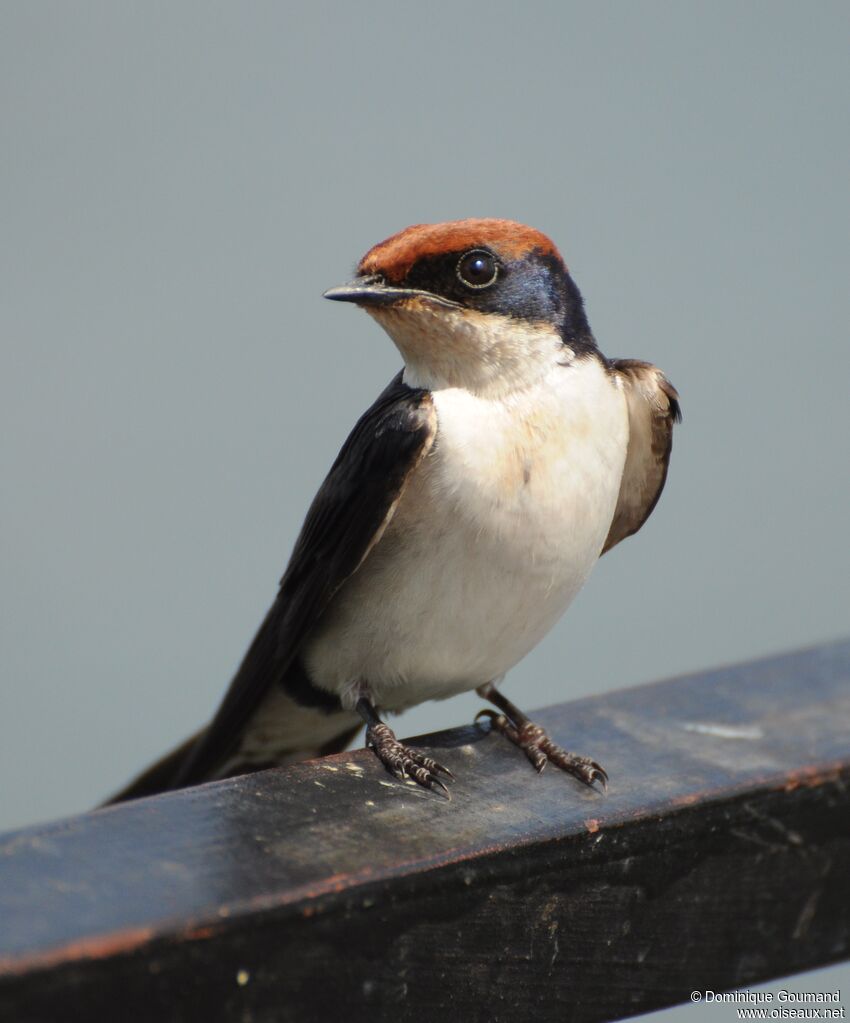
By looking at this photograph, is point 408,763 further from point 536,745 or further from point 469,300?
point 469,300

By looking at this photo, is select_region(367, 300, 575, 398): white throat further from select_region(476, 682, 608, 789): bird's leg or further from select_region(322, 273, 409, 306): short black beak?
select_region(476, 682, 608, 789): bird's leg

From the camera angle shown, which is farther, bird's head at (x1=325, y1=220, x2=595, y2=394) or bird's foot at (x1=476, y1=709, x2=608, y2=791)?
bird's head at (x1=325, y1=220, x2=595, y2=394)

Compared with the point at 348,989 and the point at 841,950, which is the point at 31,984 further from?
the point at 841,950

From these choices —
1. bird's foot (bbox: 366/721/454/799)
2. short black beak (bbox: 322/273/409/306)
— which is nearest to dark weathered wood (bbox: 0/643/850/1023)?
bird's foot (bbox: 366/721/454/799)

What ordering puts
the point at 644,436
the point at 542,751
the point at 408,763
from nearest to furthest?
the point at 408,763 → the point at 542,751 → the point at 644,436

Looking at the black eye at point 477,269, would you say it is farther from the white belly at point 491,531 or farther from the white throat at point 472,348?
the white belly at point 491,531

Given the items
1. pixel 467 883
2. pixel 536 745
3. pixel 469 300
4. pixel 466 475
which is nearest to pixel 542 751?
pixel 536 745

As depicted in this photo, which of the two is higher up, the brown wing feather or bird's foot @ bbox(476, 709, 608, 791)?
the brown wing feather
